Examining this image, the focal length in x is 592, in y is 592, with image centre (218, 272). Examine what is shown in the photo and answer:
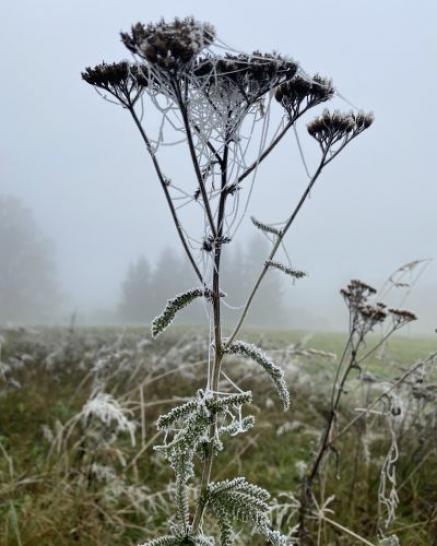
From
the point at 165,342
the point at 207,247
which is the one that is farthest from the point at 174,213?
the point at 165,342

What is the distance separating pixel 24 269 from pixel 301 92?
81419 mm

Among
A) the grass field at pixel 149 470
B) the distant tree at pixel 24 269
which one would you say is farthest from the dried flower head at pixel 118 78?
the distant tree at pixel 24 269

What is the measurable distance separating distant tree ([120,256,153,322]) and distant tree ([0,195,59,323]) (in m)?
10.5

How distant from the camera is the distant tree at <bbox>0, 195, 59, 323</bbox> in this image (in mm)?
75500

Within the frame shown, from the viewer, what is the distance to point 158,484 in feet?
17.1

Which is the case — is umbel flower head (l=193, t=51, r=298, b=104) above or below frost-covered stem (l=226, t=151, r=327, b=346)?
above

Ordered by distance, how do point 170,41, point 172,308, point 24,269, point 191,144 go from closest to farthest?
point 170,41
point 191,144
point 172,308
point 24,269

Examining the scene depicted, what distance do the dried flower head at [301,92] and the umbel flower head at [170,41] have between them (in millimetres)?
414

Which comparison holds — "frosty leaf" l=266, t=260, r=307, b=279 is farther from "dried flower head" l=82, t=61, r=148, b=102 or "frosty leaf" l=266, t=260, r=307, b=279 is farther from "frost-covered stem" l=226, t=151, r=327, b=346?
"dried flower head" l=82, t=61, r=148, b=102

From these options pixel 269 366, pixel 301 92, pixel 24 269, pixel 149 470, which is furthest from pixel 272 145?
pixel 24 269

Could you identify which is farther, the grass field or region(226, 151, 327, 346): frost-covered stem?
the grass field

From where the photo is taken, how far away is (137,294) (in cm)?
8900

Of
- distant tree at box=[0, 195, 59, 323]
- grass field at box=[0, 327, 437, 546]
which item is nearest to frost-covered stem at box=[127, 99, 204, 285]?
grass field at box=[0, 327, 437, 546]

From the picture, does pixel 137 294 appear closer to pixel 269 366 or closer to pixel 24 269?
pixel 24 269
